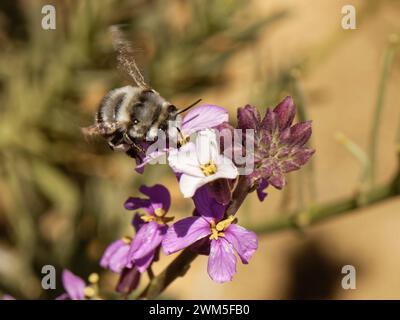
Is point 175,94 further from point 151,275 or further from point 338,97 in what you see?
point 151,275

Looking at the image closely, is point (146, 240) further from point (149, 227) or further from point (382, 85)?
point (382, 85)

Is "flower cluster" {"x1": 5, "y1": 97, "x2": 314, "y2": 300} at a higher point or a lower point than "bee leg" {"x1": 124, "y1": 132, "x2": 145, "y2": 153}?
lower

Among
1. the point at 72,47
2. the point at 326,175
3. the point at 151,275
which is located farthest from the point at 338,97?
the point at 151,275

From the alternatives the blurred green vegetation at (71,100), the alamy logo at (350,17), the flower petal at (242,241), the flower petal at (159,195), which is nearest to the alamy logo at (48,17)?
the blurred green vegetation at (71,100)

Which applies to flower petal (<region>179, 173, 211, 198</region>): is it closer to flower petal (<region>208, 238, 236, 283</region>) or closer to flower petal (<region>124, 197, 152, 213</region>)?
flower petal (<region>208, 238, 236, 283</region>)

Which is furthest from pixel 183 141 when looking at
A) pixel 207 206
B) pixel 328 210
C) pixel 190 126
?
pixel 328 210

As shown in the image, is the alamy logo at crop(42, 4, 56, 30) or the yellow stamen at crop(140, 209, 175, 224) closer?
the yellow stamen at crop(140, 209, 175, 224)

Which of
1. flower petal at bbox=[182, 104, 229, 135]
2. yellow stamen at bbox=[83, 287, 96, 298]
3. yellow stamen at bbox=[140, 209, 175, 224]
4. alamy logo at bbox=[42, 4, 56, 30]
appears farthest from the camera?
alamy logo at bbox=[42, 4, 56, 30]

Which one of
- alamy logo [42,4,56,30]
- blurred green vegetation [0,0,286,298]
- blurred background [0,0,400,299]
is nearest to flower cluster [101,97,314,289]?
blurred background [0,0,400,299]
